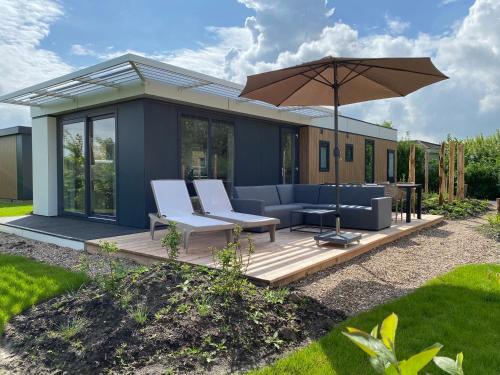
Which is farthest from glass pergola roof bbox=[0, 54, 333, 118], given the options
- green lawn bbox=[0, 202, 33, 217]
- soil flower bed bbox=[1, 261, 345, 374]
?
soil flower bed bbox=[1, 261, 345, 374]

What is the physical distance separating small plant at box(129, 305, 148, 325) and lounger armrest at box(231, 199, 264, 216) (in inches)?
151

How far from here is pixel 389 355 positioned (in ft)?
2.12

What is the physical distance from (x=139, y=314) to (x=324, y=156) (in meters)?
10.8

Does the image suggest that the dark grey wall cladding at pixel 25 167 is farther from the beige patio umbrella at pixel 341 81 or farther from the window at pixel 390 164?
the window at pixel 390 164

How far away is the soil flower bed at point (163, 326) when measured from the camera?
2.72m

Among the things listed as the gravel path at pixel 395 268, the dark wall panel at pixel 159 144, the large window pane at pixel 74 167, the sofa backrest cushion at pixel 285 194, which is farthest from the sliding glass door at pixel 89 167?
the gravel path at pixel 395 268

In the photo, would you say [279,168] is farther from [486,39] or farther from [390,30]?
[486,39]

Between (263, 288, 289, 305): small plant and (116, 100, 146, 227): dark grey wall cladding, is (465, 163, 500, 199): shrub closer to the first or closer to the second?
(116, 100, 146, 227): dark grey wall cladding

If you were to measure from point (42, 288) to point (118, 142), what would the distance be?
4.41 m

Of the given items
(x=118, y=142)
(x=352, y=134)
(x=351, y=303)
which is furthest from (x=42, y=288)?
(x=352, y=134)

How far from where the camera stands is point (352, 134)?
14.8 meters

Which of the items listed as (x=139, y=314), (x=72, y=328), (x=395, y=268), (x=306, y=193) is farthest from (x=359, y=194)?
(x=72, y=328)

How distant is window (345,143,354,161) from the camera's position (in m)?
14.5

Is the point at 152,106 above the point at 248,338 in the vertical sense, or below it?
above
